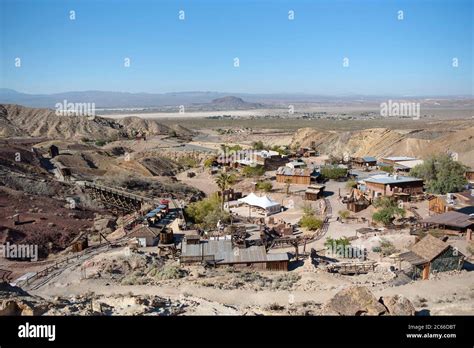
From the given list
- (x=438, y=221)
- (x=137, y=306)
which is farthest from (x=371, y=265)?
(x=137, y=306)

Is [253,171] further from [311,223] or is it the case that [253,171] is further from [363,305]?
[363,305]

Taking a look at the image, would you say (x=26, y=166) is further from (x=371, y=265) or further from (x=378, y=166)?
(x=378, y=166)
